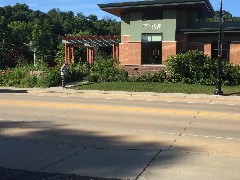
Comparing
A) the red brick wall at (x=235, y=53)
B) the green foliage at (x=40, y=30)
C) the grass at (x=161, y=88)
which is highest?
the green foliage at (x=40, y=30)

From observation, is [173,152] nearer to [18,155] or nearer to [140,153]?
[140,153]

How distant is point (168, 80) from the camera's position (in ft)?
95.3

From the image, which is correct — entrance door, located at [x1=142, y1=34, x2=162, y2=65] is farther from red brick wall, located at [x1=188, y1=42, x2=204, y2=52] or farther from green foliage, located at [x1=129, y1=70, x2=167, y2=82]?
green foliage, located at [x1=129, y1=70, x2=167, y2=82]

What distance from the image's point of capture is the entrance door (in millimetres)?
32625

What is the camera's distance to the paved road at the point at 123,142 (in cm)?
679

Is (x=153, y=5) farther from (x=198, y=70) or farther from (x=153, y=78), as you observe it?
(x=198, y=70)

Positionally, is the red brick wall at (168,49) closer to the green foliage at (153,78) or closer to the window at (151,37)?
the window at (151,37)

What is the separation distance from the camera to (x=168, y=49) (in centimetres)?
3189

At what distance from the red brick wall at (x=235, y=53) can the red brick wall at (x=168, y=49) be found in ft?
14.6

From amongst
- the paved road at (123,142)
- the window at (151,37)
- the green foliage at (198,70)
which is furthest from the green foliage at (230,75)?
the paved road at (123,142)

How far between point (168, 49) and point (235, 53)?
530 centimetres

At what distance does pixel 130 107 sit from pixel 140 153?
902cm

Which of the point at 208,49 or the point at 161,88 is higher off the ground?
the point at 208,49

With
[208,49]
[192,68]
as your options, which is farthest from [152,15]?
[192,68]
